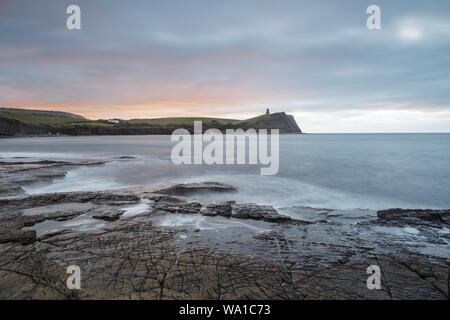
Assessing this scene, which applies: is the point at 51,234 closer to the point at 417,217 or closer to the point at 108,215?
the point at 108,215

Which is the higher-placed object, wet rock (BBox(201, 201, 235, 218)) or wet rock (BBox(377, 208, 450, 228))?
wet rock (BBox(201, 201, 235, 218))

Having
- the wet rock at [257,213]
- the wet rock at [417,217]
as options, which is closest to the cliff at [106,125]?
the wet rock at [257,213]

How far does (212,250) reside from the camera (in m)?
6.15

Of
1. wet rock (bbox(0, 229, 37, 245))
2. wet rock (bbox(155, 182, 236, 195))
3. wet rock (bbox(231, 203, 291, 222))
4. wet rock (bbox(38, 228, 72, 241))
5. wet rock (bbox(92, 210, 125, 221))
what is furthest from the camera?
wet rock (bbox(155, 182, 236, 195))

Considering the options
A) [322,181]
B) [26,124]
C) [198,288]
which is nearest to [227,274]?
[198,288]

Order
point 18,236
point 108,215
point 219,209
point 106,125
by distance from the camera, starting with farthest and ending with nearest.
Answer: point 106,125, point 219,209, point 108,215, point 18,236

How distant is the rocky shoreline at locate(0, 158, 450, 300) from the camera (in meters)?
4.59

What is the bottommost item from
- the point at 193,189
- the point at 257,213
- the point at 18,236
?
the point at 257,213

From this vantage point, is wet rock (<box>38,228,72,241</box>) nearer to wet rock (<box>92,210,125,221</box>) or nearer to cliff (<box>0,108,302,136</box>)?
wet rock (<box>92,210,125,221</box>)

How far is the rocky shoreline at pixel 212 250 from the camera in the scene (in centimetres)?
459

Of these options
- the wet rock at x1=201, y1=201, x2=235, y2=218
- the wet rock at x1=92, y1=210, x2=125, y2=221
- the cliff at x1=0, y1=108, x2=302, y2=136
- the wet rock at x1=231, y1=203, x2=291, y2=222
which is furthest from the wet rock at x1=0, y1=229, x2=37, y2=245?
the cliff at x1=0, y1=108, x2=302, y2=136

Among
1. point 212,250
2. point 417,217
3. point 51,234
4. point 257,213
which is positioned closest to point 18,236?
point 51,234

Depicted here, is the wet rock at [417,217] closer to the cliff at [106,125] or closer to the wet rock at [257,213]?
the wet rock at [257,213]
